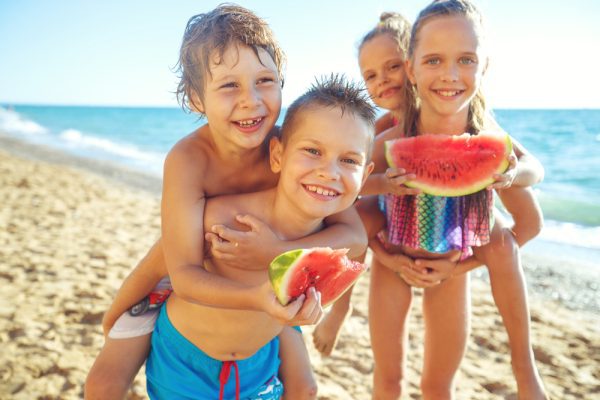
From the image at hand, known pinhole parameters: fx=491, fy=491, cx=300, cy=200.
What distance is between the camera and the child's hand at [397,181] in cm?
245

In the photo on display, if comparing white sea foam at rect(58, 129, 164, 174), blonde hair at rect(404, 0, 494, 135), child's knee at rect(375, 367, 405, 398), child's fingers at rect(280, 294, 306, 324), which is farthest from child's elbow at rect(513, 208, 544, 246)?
white sea foam at rect(58, 129, 164, 174)

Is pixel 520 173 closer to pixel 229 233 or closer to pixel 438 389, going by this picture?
pixel 438 389

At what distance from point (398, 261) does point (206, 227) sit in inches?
50.2

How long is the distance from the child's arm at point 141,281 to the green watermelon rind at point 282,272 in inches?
39.7

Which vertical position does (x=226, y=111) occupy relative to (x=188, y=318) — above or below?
above

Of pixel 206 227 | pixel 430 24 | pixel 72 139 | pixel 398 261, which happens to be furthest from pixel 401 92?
pixel 72 139

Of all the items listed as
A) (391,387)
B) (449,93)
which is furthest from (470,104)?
(391,387)

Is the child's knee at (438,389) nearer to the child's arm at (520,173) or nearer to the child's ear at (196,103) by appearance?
the child's arm at (520,173)

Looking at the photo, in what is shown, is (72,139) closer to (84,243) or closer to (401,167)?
(84,243)

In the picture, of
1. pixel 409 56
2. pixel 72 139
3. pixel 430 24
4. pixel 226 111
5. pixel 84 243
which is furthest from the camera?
pixel 72 139

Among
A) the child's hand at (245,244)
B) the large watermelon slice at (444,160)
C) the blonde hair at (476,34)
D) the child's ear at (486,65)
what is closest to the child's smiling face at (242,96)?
the child's hand at (245,244)

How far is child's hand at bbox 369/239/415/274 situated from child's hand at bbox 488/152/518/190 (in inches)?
26.7

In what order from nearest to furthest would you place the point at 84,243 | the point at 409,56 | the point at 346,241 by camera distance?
the point at 346,241
the point at 409,56
the point at 84,243

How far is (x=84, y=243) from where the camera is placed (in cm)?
652
